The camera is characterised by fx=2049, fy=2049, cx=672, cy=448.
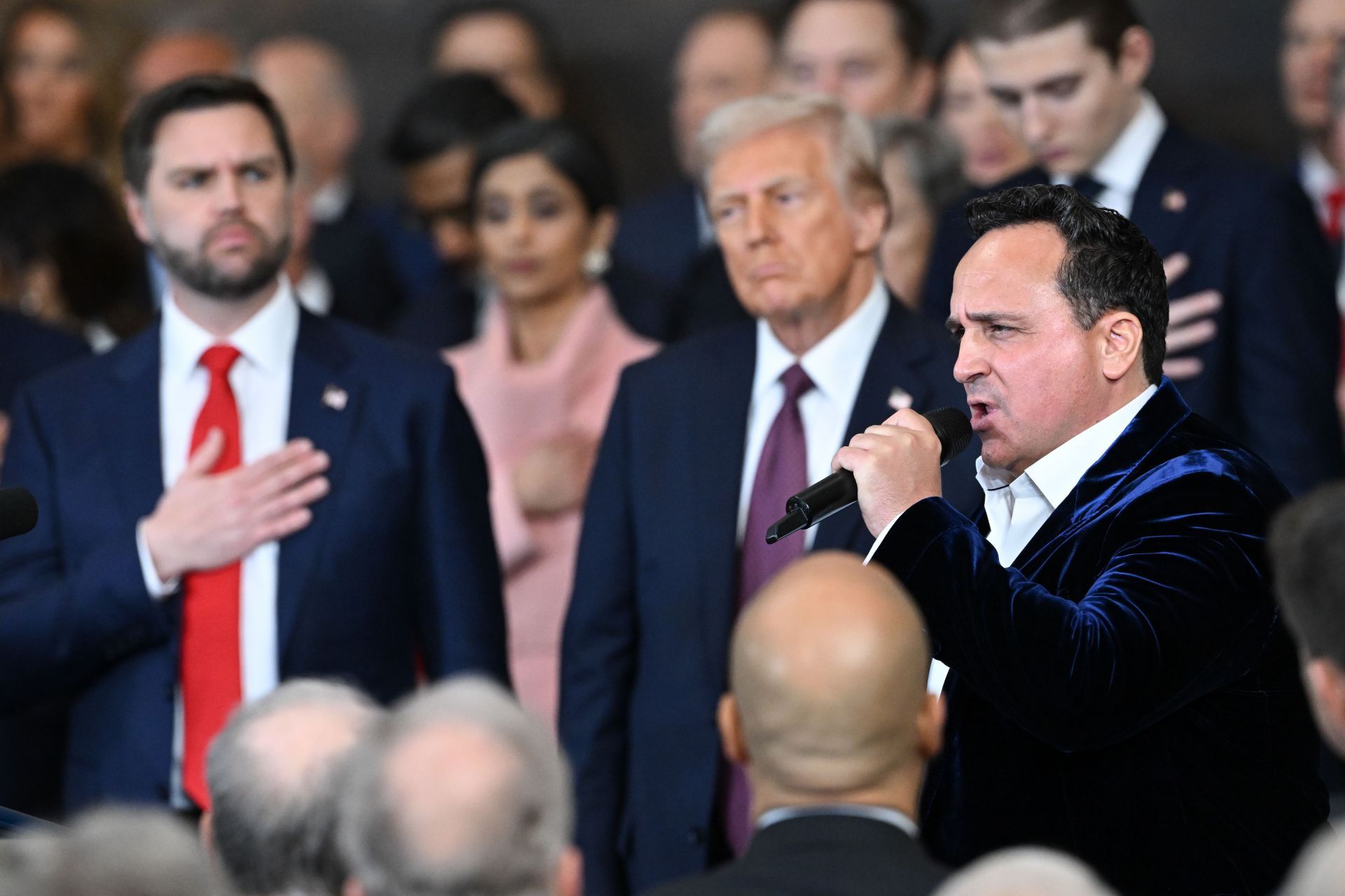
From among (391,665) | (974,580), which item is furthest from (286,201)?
(974,580)

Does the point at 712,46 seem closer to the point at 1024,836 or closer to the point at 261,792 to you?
the point at 1024,836

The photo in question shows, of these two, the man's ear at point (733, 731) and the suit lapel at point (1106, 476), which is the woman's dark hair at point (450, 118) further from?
the man's ear at point (733, 731)

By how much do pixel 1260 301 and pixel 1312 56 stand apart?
1751 mm

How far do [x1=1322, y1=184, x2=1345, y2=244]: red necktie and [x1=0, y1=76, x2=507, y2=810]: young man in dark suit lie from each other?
88.0 inches

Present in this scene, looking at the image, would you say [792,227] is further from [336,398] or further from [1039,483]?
[1039,483]

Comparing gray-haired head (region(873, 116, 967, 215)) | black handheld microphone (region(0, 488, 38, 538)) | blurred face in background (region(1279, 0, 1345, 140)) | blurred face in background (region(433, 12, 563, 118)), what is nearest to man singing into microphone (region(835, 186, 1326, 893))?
black handheld microphone (region(0, 488, 38, 538))

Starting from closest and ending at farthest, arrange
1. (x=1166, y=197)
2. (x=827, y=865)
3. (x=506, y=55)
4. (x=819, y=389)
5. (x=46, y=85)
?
(x=827, y=865) → (x=819, y=389) → (x=1166, y=197) → (x=506, y=55) → (x=46, y=85)

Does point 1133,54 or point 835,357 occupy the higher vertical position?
point 1133,54

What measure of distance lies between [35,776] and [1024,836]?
6.43 ft

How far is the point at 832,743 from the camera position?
70.4 inches

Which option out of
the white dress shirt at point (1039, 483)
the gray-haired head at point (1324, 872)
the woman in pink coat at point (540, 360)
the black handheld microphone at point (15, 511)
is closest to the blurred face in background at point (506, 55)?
the woman in pink coat at point (540, 360)

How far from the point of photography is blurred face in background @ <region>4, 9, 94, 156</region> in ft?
20.2

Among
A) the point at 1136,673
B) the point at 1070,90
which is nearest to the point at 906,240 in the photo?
the point at 1070,90

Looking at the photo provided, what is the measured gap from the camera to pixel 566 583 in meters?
4.18
